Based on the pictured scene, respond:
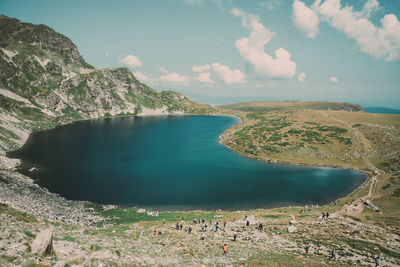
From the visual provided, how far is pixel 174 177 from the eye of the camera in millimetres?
86812

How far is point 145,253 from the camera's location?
31250 millimetres

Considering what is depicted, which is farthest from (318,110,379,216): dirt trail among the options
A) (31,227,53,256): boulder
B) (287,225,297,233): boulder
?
(31,227,53,256): boulder

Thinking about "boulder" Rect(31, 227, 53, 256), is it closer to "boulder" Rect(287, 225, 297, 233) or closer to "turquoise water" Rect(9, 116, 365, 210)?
"boulder" Rect(287, 225, 297, 233)

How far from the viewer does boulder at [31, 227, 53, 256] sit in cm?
2102

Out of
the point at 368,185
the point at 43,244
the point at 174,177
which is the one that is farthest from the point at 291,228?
the point at 368,185

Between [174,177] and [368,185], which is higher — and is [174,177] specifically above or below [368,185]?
below

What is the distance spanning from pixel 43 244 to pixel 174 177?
65.9 m

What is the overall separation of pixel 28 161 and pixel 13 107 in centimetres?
11340

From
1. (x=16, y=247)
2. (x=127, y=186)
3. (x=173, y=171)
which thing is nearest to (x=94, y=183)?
(x=127, y=186)

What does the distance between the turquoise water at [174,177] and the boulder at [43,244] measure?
44370mm

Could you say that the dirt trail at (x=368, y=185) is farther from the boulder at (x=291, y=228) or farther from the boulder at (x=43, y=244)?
the boulder at (x=43, y=244)

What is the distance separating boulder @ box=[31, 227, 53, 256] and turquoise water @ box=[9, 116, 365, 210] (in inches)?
1747

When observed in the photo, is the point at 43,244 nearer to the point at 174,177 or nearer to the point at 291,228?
the point at 291,228

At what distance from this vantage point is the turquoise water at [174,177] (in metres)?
69.9
